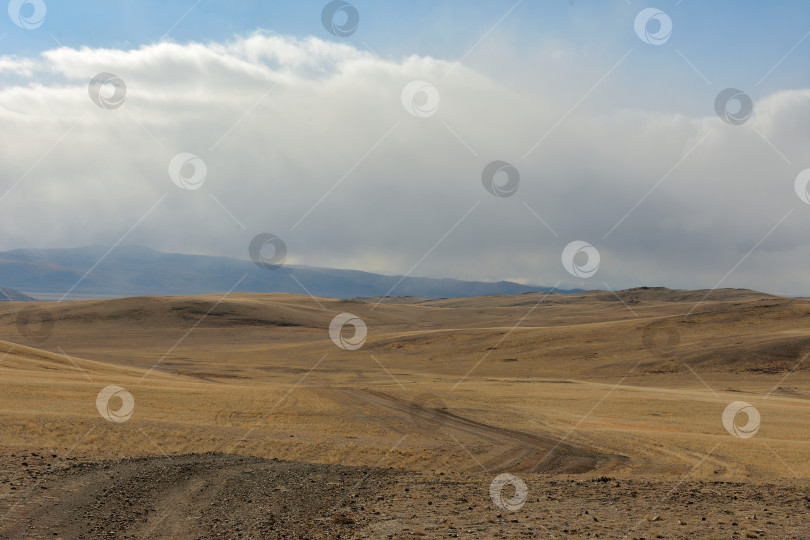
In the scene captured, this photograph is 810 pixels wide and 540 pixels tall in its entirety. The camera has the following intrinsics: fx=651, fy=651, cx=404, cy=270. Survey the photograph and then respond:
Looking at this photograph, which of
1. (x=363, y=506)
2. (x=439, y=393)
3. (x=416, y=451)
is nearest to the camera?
(x=363, y=506)

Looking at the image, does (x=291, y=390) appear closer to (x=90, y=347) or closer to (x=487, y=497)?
(x=487, y=497)

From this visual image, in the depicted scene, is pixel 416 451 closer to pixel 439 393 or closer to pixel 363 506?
pixel 363 506

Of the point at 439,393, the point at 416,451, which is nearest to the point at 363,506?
the point at 416,451

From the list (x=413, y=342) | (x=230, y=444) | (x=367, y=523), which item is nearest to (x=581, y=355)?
(x=413, y=342)

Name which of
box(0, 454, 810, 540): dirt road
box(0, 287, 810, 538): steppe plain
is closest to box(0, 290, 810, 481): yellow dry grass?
box(0, 287, 810, 538): steppe plain

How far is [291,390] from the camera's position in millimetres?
32781

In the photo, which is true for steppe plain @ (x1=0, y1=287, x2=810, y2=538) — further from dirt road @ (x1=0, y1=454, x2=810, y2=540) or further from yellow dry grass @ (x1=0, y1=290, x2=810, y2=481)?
yellow dry grass @ (x1=0, y1=290, x2=810, y2=481)

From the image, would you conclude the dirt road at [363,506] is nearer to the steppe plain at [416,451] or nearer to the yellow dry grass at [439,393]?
the steppe plain at [416,451]

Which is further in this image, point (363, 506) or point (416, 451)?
point (416, 451)

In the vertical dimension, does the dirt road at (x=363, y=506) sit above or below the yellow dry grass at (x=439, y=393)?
below

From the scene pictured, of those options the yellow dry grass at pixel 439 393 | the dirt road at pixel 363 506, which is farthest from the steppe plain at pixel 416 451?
the yellow dry grass at pixel 439 393

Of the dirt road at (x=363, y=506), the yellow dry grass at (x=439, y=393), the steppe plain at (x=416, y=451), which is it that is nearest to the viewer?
the dirt road at (x=363, y=506)

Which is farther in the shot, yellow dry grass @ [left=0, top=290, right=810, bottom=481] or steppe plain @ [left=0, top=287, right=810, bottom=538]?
yellow dry grass @ [left=0, top=290, right=810, bottom=481]

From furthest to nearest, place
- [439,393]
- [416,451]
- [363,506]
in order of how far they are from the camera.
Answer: [439,393] → [416,451] → [363,506]
